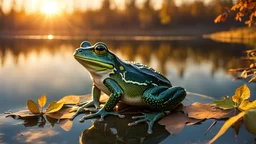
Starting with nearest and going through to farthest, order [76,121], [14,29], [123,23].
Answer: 1. [76,121]
2. [14,29]
3. [123,23]

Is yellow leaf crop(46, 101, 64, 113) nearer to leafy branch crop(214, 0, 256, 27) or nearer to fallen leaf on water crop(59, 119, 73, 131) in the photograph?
fallen leaf on water crop(59, 119, 73, 131)

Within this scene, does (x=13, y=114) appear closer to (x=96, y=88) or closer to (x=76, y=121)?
(x=76, y=121)

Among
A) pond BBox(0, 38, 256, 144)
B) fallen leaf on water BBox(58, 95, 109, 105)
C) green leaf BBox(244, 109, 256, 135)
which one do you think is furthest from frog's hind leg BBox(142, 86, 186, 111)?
green leaf BBox(244, 109, 256, 135)

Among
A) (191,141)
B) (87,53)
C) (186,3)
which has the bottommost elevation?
(191,141)

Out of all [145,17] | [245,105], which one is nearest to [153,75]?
[245,105]

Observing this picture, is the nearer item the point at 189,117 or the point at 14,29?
the point at 189,117

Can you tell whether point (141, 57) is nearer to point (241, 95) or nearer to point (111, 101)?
point (111, 101)

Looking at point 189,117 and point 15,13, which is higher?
point 15,13

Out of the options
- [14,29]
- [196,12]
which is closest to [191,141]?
[14,29]
